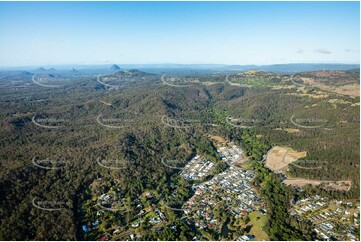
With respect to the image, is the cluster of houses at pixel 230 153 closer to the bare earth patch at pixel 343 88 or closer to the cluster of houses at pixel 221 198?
the cluster of houses at pixel 221 198

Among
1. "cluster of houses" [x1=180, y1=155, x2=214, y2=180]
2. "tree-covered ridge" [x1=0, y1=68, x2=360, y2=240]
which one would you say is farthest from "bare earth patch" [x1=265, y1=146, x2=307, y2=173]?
"cluster of houses" [x1=180, y1=155, x2=214, y2=180]

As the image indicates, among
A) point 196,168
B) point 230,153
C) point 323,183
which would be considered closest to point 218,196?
point 196,168

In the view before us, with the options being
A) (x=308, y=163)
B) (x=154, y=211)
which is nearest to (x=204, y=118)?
(x=308, y=163)

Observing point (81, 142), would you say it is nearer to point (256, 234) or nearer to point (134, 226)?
point (134, 226)

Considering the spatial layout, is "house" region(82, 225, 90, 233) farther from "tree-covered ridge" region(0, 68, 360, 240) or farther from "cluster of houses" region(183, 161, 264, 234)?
"cluster of houses" region(183, 161, 264, 234)

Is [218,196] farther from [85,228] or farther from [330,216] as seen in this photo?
[85,228]

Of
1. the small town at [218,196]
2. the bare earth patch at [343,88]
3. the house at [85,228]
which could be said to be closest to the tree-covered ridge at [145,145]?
the house at [85,228]
